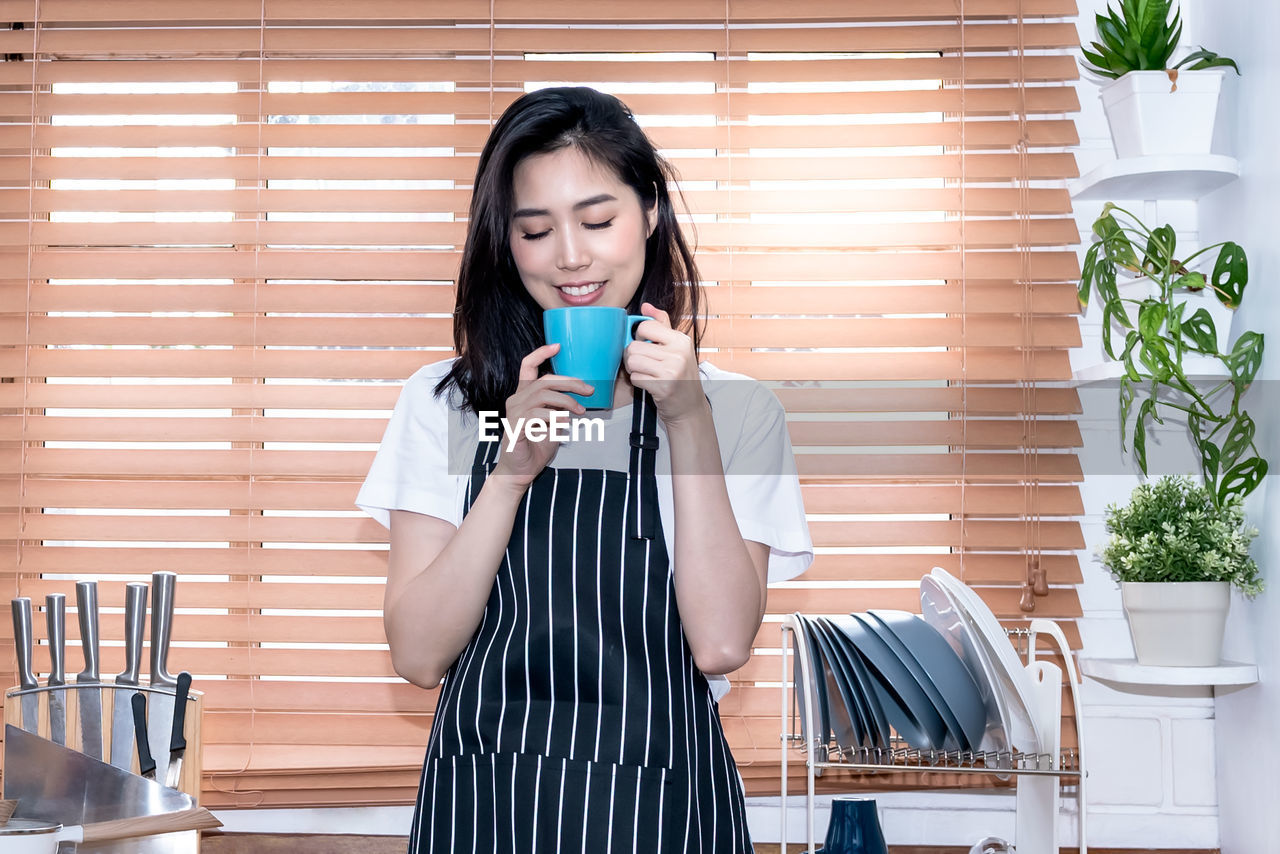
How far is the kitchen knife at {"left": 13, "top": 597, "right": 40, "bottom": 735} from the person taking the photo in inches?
55.7

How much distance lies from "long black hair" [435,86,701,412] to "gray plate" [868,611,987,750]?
1.52 feet

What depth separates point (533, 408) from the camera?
0.85m

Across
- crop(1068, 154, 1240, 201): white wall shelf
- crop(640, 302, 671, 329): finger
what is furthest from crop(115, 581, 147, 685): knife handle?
crop(1068, 154, 1240, 201): white wall shelf

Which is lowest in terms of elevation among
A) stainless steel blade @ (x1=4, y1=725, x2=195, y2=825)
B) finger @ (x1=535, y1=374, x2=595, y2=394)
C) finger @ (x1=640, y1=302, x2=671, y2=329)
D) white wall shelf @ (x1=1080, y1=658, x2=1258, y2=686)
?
stainless steel blade @ (x1=4, y1=725, x2=195, y2=825)

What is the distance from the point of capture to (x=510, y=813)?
886mm

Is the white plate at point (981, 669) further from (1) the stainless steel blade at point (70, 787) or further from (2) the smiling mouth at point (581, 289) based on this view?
(1) the stainless steel blade at point (70, 787)

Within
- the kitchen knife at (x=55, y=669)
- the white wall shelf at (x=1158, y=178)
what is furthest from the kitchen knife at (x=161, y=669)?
the white wall shelf at (x=1158, y=178)

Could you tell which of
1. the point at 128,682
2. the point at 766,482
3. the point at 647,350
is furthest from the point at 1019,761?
the point at 128,682

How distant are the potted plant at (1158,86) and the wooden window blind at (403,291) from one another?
0.15 m

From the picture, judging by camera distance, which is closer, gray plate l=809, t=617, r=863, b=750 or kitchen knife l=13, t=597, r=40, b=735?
gray plate l=809, t=617, r=863, b=750

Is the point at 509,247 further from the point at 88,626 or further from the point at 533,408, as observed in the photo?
the point at 88,626

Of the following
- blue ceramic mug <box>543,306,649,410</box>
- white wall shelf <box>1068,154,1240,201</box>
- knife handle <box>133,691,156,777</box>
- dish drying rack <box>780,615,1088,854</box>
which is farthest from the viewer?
white wall shelf <box>1068,154,1240,201</box>

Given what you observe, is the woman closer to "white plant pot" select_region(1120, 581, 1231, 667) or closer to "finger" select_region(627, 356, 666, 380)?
"finger" select_region(627, 356, 666, 380)

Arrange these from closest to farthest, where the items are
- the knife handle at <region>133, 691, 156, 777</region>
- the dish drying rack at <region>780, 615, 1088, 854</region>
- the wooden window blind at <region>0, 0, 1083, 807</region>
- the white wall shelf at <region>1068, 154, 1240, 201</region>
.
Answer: the dish drying rack at <region>780, 615, 1088, 854</region>, the knife handle at <region>133, 691, 156, 777</region>, the white wall shelf at <region>1068, 154, 1240, 201</region>, the wooden window blind at <region>0, 0, 1083, 807</region>
